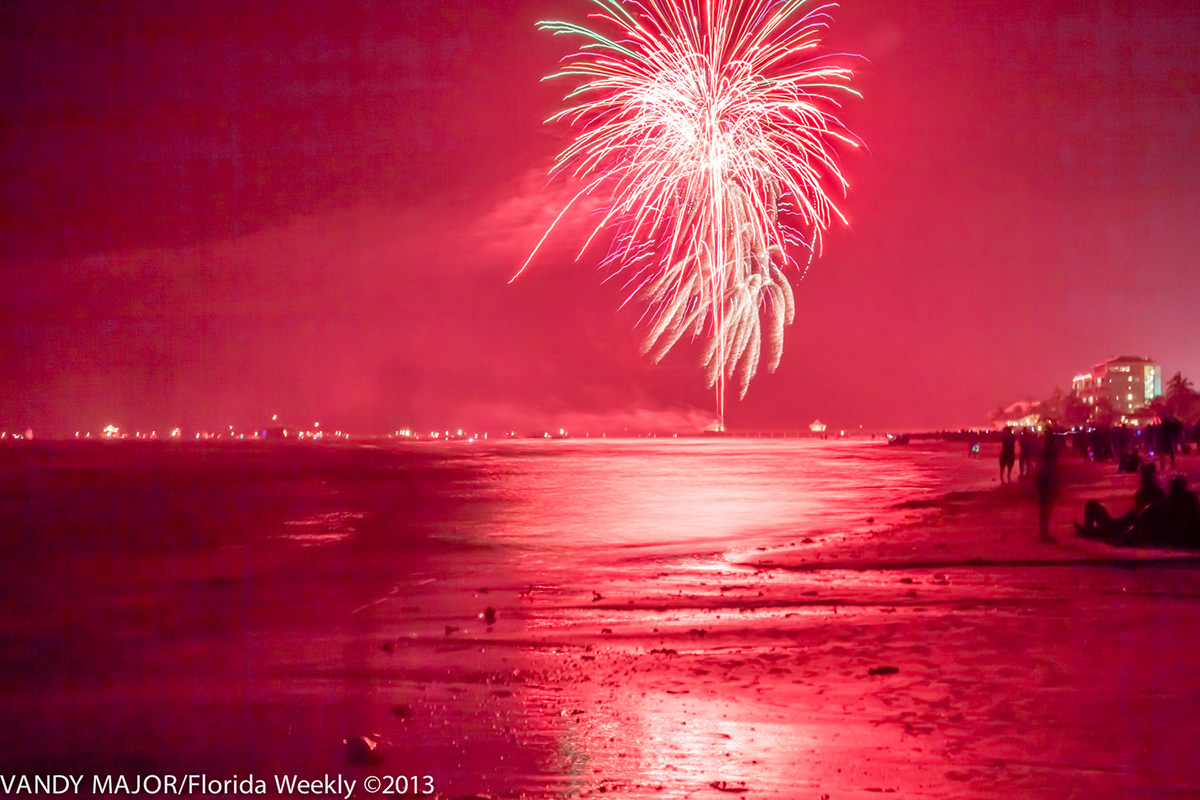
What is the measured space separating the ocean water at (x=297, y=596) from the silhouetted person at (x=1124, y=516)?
15.3ft

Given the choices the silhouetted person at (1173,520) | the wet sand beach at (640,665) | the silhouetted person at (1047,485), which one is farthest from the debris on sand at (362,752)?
the silhouetted person at (1047,485)

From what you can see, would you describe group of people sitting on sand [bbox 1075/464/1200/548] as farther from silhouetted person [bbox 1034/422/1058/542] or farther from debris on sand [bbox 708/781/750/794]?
debris on sand [bbox 708/781/750/794]

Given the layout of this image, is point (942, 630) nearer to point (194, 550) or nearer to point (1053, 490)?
Answer: point (1053, 490)

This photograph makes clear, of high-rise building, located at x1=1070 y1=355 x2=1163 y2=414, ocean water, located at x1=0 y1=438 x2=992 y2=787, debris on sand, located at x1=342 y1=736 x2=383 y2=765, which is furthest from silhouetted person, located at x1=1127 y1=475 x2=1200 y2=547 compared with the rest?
high-rise building, located at x1=1070 y1=355 x2=1163 y2=414

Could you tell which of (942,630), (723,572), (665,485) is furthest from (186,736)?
(665,485)

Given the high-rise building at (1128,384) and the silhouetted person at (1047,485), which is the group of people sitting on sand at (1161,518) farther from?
the high-rise building at (1128,384)

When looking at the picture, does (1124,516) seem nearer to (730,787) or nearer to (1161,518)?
(1161,518)

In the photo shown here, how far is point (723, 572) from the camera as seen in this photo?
1366 centimetres

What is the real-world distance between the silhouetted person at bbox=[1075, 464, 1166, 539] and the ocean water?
4.66m

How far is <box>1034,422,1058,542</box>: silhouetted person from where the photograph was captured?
14.8m

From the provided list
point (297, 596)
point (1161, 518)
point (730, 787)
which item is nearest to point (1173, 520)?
point (1161, 518)

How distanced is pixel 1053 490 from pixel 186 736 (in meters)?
13.4

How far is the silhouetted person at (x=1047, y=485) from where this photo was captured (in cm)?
1480

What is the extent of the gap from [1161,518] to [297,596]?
12.0 metres
